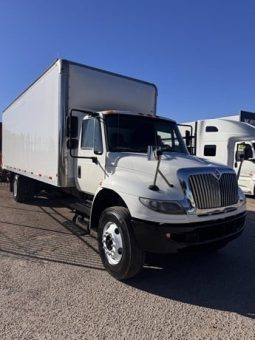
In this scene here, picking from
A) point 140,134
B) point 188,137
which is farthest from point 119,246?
point 188,137

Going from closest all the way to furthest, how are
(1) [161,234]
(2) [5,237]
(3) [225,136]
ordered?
(1) [161,234]
(2) [5,237]
(3) [225,136]

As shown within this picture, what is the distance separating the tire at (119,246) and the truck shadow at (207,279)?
266 mm

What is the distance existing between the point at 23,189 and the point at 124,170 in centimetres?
709

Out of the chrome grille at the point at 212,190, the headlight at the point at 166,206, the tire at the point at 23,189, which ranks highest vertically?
the chrome grille at the point at 212,190

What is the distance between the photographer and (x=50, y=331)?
3574 millimetres

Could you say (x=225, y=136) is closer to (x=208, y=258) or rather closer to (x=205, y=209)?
(x=208, y=258)

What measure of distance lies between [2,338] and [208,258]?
3.71 m

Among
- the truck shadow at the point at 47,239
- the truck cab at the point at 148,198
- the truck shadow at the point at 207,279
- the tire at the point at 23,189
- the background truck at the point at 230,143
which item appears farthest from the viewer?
the background truck at the point at 230,143

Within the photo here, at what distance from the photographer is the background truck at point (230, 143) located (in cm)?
1440

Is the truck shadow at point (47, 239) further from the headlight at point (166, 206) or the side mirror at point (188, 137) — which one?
the side mirror at point (188, 137)

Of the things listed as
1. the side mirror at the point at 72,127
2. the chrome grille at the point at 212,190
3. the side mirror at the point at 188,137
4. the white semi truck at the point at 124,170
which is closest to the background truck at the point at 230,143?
the side mirror at the point at 188,137

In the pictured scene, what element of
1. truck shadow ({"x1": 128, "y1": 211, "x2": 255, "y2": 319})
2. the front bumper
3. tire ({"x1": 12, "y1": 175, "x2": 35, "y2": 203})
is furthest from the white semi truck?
tire ({"x1": 12, "y1": 175, "x2": 35, "y2": 203})

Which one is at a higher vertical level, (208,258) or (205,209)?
(205,209)

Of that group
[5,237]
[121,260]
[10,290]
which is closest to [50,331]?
[10,290]
